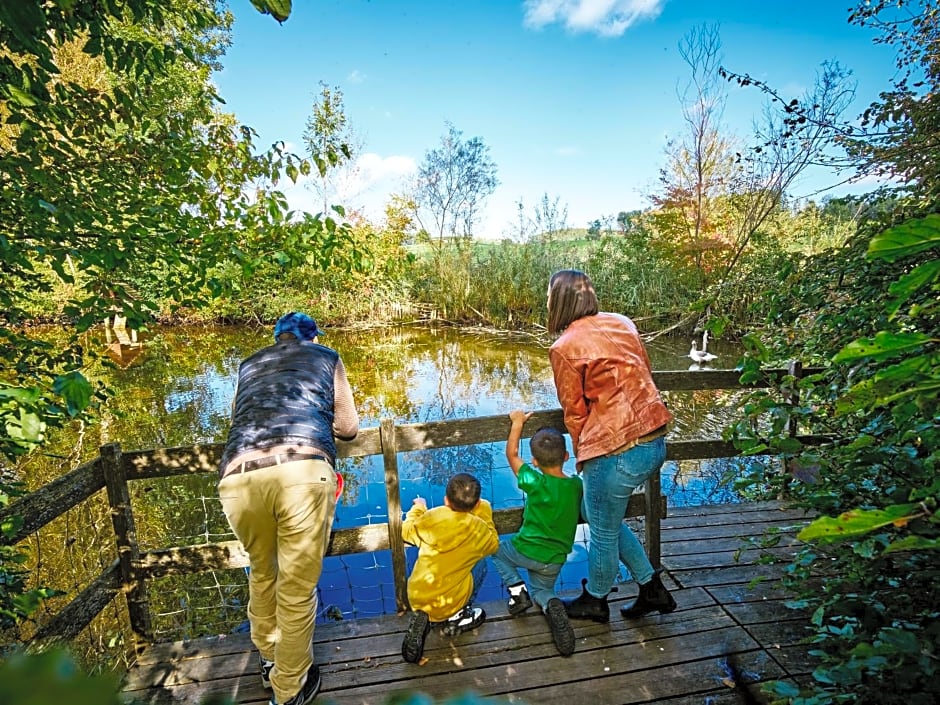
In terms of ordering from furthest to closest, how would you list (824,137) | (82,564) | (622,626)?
(82,564) < (824,137) < (622,626)

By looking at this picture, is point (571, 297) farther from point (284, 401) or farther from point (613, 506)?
point (284, 401)

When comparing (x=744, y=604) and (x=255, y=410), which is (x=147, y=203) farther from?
(x=744, y=604)

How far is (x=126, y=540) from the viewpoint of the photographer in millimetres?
2389

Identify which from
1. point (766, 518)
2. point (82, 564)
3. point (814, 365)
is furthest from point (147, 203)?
point (766, 518)

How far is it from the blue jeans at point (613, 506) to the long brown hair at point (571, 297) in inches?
25.4

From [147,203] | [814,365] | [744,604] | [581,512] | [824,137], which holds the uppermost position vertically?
[824,137]

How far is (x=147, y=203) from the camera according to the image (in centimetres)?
217

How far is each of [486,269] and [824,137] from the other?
34.5 feet

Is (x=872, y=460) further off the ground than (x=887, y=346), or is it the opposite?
(x=887, y=346)

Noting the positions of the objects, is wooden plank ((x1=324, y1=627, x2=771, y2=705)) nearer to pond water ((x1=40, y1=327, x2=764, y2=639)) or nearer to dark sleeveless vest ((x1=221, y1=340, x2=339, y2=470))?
pond water ((x1=40, y1=327, x2=764, y2=639))

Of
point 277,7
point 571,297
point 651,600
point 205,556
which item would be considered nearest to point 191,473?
point 205,556

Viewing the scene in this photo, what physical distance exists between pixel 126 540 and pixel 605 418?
7.54ft

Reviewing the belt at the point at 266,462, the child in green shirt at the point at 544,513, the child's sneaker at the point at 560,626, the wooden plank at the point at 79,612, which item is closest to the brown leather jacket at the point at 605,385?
the child in green shirt at the point at 544,513

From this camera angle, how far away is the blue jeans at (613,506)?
2227 millimetres
